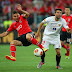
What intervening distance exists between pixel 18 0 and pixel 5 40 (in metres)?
4.45

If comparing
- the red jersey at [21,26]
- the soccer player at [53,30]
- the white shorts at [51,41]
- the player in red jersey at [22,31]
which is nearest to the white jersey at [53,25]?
the soccer player at [53,30]

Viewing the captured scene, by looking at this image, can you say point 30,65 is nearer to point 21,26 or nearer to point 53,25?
point 21,26

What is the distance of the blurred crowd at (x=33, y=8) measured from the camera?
21.8 meters

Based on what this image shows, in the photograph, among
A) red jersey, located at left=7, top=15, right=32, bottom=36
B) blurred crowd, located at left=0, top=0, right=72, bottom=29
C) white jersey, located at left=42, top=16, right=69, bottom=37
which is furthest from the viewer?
blurred crowd, located at left=0, top=0, right=72, bottom=29

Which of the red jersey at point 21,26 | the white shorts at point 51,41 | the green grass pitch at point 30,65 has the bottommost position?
the green grass pitch at point 30,65

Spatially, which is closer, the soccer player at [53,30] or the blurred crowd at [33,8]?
the soccer player at [53,30]

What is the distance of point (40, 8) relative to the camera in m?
22.1

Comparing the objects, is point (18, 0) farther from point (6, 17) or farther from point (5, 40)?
point (5, 40)

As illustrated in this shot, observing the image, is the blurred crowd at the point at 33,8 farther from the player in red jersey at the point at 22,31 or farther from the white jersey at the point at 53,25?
the white jersey at the point at 53,25

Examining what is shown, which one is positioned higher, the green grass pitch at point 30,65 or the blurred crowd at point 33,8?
the blurred crowd at point 33,8

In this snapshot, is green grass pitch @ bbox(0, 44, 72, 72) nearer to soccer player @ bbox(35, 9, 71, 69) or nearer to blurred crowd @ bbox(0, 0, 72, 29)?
soccer player @ bbox(35, 9, 71, 69)

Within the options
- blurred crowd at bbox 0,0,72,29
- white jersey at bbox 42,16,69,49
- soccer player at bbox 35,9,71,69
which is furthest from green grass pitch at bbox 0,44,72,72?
blurred crowd at bbox 0,0,72,29

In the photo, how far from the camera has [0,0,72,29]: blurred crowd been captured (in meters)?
21.8

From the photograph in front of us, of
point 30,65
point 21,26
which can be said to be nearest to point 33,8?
point 30,65
